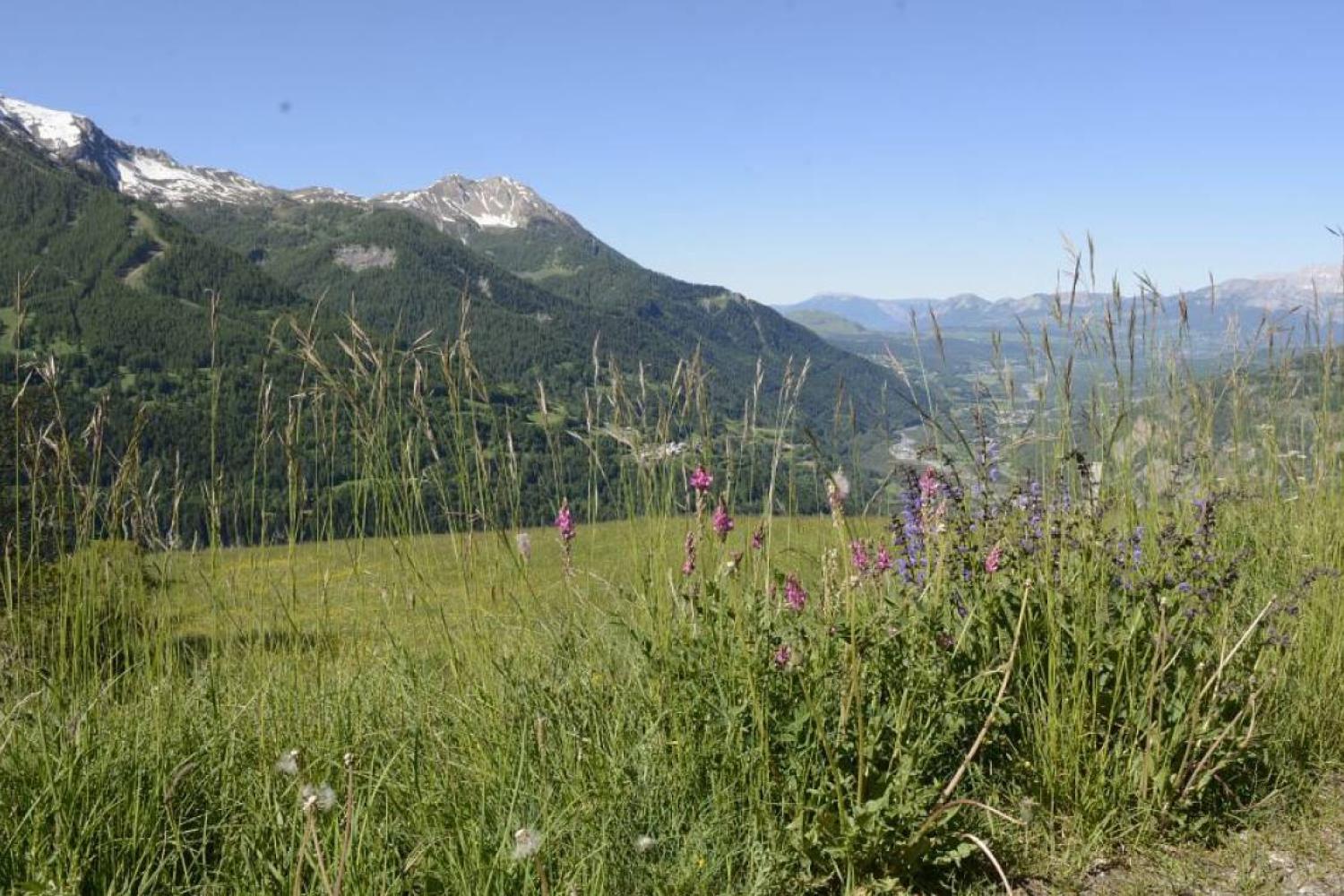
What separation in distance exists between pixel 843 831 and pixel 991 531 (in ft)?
5.14

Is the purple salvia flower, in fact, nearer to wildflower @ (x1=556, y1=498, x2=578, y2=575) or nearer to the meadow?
the meadow

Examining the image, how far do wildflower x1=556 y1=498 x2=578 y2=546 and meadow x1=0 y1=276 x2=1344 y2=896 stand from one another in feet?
0.05

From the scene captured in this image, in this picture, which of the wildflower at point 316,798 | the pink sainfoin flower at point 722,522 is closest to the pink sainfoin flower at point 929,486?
the pink sainfoin flower at point 722,522

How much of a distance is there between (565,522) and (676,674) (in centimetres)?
85

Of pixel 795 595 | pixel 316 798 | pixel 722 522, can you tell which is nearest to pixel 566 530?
pixel 722 522

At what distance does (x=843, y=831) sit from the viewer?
2744mm

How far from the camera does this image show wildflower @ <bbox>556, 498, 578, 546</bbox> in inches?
147

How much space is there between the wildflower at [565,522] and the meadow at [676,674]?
0.05 ft

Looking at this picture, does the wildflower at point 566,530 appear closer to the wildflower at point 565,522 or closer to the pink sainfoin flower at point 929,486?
the wildflower at point 565,522

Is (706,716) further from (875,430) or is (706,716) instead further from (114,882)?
(114,882)

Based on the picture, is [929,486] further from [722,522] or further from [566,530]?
[566,530]

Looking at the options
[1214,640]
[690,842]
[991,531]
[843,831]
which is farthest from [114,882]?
[1214,640]

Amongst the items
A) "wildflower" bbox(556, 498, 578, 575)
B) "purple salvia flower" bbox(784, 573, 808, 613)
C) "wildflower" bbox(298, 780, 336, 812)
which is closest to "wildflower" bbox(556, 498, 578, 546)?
"wildflower" bbox(556, 498, 578, 575)

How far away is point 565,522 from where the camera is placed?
3797 mm
